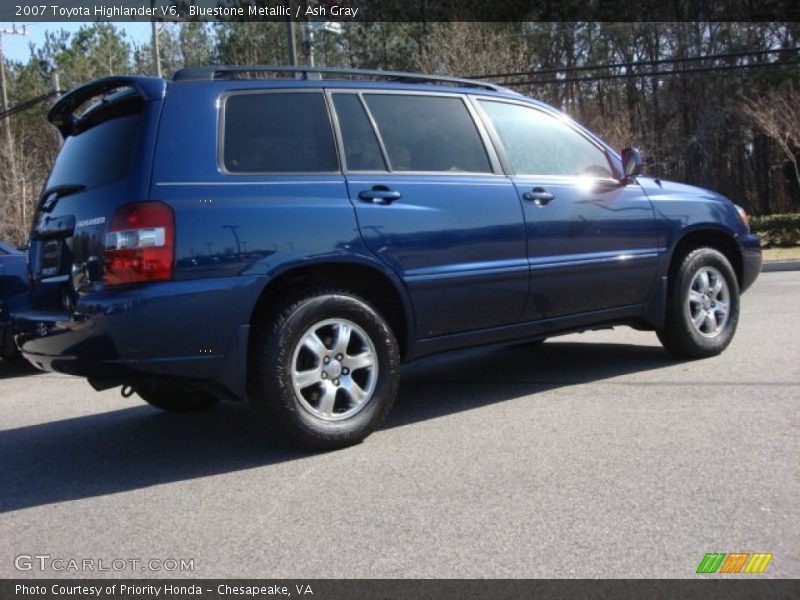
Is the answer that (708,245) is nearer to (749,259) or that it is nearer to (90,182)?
(749,259)

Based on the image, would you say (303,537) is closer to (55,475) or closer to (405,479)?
(405,479)

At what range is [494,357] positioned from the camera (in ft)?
23.1

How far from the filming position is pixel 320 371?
4273mm

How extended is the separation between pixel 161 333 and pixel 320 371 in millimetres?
862

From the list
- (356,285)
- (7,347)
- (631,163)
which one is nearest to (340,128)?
(356,285)

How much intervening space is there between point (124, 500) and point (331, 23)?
→ 22.4 m

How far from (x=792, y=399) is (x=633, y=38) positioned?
32.9m

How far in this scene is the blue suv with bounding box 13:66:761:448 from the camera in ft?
12.8

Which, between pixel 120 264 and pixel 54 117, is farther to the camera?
pixel 54 117

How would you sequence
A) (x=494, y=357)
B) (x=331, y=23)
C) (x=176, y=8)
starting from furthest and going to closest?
(x=176, y=8) < (x=331, y=23) < (x=494, y=357)
